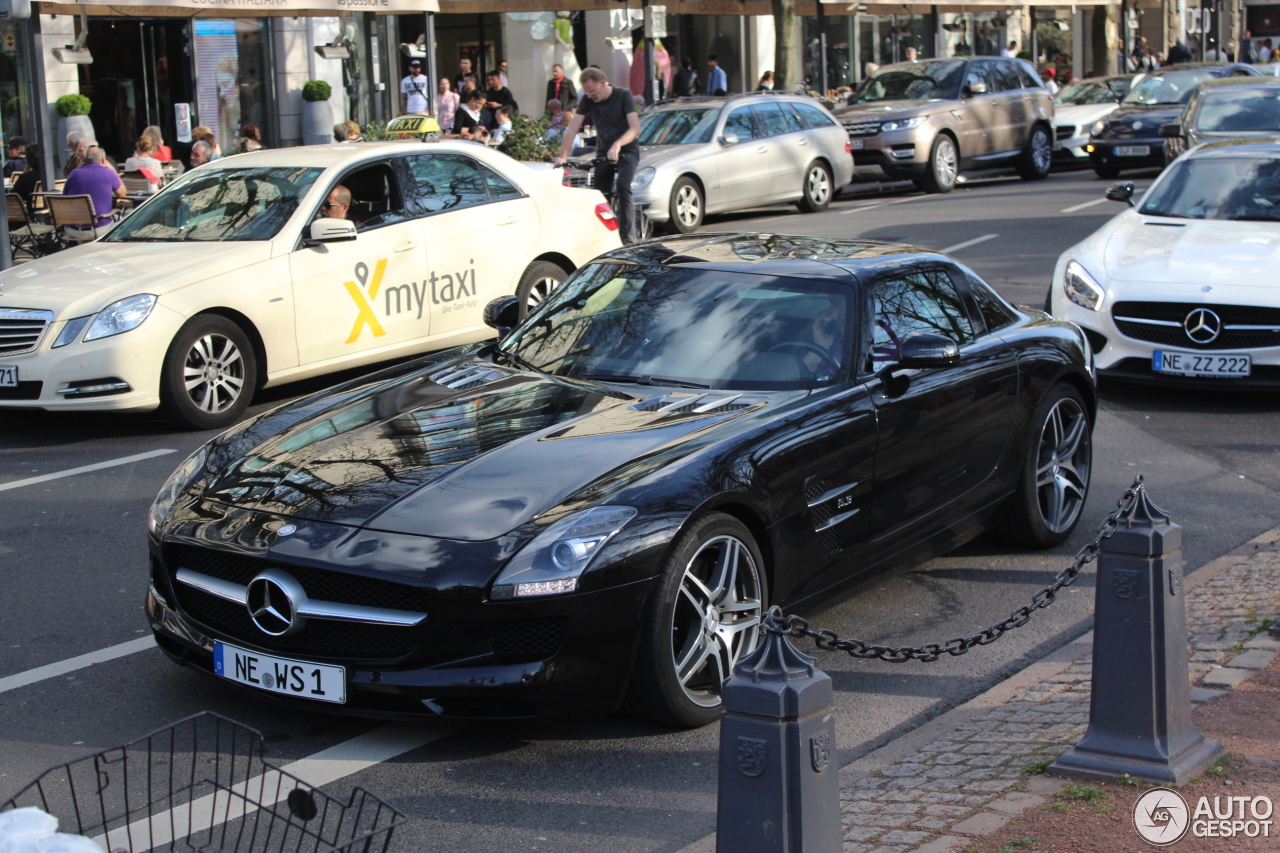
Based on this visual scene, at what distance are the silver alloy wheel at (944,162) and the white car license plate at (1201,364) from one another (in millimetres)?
13375

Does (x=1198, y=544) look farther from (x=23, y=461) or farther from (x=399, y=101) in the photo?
(x=399, y=101)

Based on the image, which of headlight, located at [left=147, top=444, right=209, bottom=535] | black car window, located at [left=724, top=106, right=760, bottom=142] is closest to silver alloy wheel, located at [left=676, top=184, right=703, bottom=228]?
black car window, located at [left=724, top=106, right=760, bottom=142]

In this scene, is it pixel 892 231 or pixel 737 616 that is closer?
pixel 737 616

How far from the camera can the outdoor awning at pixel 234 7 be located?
17172mm

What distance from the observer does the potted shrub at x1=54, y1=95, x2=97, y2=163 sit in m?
21.6

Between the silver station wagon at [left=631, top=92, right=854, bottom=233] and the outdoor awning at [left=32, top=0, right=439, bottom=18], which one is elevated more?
the outdoor awning at [left=32, top=0, right=439, bottom=18]

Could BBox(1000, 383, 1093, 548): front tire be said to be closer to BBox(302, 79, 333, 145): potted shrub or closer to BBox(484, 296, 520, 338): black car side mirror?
BBox(484, 296, 520, 338): black car side mirror

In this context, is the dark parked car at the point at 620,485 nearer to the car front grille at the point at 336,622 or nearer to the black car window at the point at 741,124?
the car front grille at the point at 336,622

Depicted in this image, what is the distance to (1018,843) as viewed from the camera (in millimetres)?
3818

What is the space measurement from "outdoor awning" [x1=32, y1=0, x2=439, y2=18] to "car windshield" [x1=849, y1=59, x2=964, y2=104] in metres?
7.35

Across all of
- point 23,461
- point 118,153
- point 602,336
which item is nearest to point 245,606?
point 602,336

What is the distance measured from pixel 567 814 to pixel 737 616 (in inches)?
38.9

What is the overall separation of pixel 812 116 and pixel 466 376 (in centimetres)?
1553

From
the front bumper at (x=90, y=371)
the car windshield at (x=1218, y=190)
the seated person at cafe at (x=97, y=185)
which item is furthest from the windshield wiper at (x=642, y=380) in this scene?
the seated person at cafe at (x=97, y=185)
